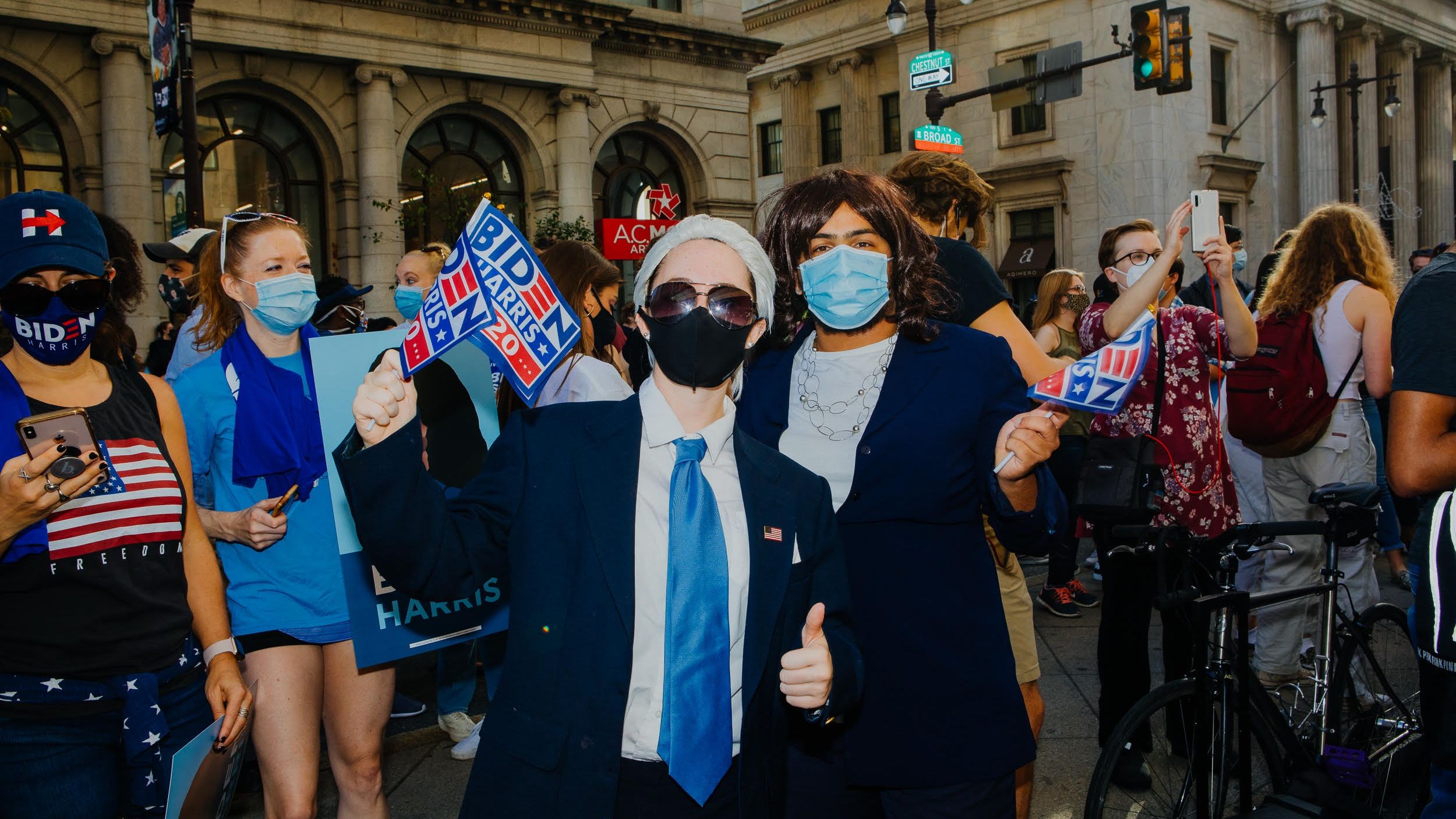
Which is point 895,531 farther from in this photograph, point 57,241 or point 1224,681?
point 57,241

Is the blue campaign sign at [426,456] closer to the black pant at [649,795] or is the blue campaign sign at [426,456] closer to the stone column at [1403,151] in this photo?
the black pant at [649,795]

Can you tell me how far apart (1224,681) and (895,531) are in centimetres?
156

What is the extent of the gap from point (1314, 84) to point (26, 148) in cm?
Answer: 3673

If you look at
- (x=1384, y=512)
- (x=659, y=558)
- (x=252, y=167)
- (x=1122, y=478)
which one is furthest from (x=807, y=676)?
(x=252, y=167)

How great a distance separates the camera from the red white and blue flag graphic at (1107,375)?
2209 millimetres

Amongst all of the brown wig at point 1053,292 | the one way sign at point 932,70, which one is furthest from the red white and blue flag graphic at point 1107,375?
the one way sign at point 932,70

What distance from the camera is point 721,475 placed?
2.30 metres

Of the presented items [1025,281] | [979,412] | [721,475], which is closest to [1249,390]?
[979,412]

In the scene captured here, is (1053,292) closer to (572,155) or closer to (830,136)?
(572,155)

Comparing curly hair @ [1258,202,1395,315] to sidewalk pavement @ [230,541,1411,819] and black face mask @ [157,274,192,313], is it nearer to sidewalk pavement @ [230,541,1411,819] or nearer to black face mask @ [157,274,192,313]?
sidewalk pavement @ [230,541,1411,819]

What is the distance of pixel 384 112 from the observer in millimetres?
18469

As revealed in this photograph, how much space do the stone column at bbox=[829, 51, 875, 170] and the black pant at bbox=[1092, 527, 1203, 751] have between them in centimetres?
3528

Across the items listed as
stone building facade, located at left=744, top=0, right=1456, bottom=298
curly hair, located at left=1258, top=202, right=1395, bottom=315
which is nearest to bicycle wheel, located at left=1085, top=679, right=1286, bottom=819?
curly hair, located at left=1258, top=202, right=1395, bottom=315

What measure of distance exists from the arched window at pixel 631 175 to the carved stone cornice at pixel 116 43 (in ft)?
28.9
